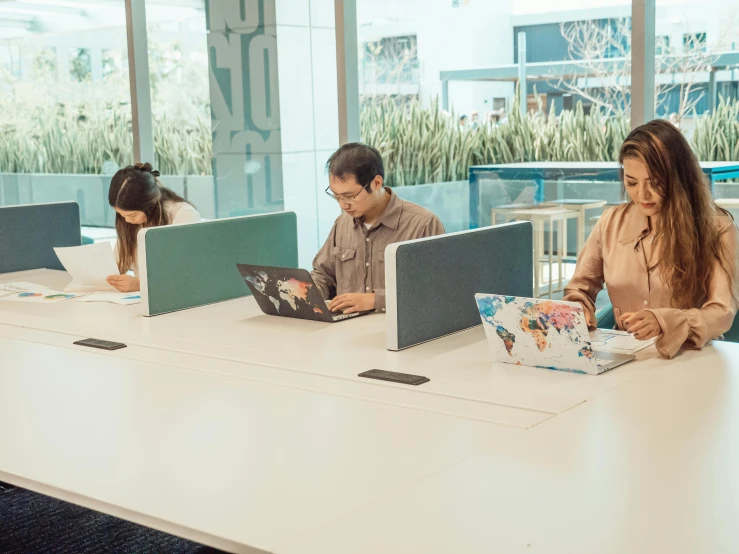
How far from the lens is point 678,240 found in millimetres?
2242

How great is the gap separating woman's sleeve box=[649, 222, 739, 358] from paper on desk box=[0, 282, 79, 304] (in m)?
1.95

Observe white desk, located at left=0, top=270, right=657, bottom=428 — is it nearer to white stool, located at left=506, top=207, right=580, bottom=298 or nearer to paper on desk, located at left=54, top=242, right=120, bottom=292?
paper on desk, located at left=54, top=242, right=120, bottom=292

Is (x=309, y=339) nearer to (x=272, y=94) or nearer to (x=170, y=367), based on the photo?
(x=170, y=367)

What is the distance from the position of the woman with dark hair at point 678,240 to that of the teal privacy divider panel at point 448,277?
290mm

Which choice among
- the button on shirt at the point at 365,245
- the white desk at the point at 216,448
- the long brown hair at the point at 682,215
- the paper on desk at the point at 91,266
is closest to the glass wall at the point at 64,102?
the paper on desk at the point at 91,266

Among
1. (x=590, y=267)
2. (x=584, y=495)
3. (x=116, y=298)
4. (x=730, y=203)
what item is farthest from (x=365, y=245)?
(x=584, y=495)

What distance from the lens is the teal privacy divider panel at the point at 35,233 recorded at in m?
3.88

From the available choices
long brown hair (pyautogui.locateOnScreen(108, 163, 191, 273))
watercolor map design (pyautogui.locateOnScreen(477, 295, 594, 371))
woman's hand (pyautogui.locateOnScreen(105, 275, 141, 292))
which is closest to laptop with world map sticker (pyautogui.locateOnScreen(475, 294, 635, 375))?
watercolor map design (pyautogui.locateOnScreen(477, 295, 594, 371))

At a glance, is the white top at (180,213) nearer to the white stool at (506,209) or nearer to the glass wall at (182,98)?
the white stool at (506,209)

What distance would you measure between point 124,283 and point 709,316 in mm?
1894

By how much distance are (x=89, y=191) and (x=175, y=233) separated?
338 cm

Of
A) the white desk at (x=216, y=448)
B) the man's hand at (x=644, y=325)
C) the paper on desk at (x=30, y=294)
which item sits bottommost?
the white desk at (x=216, y=448)

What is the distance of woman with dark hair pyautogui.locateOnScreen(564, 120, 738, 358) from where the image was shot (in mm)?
2172

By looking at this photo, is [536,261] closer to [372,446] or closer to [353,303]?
[353,303]
